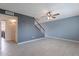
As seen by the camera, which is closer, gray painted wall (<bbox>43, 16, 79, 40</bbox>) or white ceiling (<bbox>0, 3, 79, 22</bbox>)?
white ceiling (<bbox>0, 3, 79, 22</bbox>)

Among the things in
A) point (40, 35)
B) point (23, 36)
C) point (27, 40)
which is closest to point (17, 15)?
point (23, 36)

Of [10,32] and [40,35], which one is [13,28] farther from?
[40,35]

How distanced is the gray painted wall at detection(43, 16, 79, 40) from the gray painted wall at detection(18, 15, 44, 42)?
7.33 ft

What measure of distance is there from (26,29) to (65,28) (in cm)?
372

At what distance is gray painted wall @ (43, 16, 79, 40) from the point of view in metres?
7.00

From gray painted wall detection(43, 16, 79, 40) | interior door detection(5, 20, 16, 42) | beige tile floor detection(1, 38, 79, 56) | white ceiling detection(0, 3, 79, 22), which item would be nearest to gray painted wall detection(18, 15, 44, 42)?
beige tile floor detection(1, 38, 79, 56)

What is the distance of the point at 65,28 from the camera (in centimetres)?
768

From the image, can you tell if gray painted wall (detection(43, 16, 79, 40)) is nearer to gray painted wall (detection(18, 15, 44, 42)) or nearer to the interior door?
gray painted wall (detection(18, 15, 44, 42))

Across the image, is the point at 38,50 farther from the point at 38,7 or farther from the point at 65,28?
the point at 65,28

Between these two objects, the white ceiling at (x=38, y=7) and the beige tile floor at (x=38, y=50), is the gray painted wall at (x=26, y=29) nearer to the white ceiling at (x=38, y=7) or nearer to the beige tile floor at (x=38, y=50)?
the beige tile floor at (x=38, y=50)

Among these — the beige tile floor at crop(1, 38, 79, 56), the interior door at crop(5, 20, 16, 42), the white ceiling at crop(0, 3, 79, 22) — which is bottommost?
the beige tile floor at crop(1, 38, 79, 56)

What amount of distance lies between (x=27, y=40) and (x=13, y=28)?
1.67 metres

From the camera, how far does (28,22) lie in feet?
20.5

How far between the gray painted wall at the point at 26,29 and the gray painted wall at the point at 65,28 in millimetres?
2233
